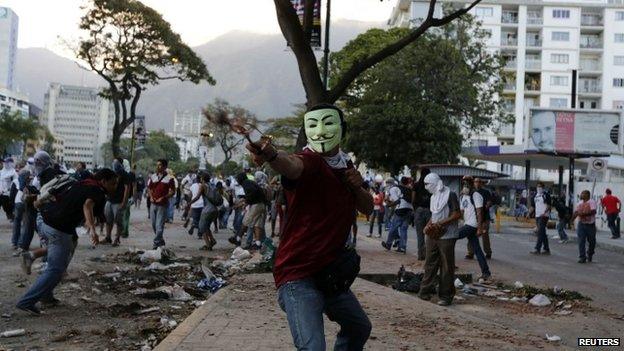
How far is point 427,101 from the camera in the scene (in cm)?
3822

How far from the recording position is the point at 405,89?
126 feet

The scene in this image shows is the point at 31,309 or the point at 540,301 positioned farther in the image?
the point at 540,301

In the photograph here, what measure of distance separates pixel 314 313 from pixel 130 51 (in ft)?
82.8

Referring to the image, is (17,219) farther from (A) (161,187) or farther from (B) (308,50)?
(B) (308,50)

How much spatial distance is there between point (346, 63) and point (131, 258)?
3481 cm

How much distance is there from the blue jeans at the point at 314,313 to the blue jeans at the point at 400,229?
1047 centimetres

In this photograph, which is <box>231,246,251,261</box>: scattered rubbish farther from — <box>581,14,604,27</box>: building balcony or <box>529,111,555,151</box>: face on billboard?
<box>581,14,604,27</box>: building balcony

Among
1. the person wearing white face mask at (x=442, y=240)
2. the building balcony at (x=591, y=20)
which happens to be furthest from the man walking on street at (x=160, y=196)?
the building balcony at (x=591, y=20)

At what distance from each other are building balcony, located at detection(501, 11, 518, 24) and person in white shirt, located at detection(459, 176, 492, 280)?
65.1m

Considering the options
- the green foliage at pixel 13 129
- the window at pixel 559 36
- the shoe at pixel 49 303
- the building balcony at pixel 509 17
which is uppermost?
the building balcony at pixel 509 17

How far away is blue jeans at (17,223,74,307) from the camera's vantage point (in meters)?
6.56

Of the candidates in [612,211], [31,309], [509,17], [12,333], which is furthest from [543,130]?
[509,17]
